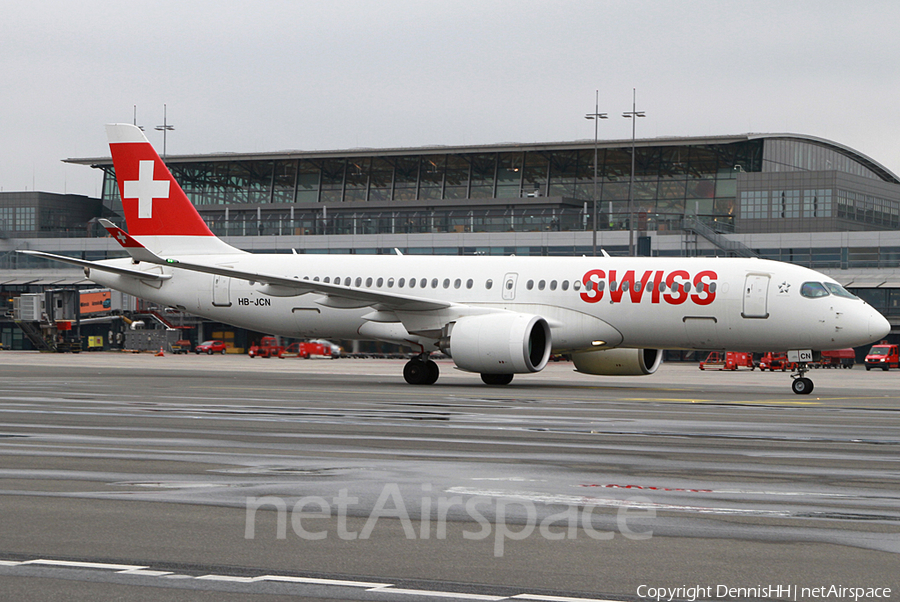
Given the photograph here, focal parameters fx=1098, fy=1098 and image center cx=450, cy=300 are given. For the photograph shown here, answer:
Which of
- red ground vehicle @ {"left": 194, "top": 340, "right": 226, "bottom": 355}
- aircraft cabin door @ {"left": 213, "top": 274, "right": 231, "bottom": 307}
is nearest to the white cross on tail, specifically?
aircraft cabin door @ {"left": 213, "top": 274, "right": 231, "bottom": 307}

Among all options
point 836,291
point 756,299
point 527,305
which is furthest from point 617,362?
point 836,291

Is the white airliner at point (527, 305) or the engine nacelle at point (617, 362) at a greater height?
the white airliner at point (527, 305)

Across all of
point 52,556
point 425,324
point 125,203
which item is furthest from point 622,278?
point 52,556

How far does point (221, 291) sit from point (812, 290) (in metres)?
17.8

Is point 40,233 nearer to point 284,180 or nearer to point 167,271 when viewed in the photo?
point 284,180

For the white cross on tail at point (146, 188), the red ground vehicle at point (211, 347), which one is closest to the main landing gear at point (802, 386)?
the white cross on tail at point (146, 188)

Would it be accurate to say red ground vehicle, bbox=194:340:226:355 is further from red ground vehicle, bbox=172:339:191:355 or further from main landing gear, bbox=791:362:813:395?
main landing gear, bbox=791:362:813:395

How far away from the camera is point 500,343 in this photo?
28188 mm

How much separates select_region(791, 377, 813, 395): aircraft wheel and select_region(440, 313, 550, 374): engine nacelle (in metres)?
6.52

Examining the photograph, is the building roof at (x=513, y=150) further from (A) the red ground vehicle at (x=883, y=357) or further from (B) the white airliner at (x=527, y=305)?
(B) the white airliner at (x=527, y=305)

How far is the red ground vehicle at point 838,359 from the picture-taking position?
63.7 meters

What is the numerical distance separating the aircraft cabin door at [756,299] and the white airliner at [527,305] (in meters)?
0.03

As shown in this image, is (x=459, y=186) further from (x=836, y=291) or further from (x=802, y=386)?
(x=802, y=386)

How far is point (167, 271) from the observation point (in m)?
35.4
